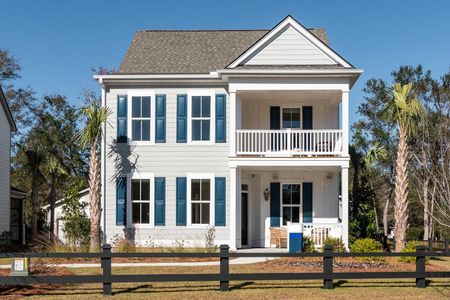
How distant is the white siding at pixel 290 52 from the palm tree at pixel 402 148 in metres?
3.23

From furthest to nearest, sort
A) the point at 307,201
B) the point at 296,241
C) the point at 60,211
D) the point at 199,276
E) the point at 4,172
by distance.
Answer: the point at 60,211 < the point at 4,172 < the point at 307,201 < the point at 296,241 < the point at 199,276

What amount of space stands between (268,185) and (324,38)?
701 cm

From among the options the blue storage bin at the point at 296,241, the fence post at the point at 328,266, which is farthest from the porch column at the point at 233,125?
the fence post at the point at 328,266

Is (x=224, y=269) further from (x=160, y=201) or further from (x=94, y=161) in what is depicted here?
(x=160, y=201)

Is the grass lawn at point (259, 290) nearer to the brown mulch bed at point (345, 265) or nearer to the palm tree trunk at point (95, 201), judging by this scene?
the brown mulch bed at point (345, 265)

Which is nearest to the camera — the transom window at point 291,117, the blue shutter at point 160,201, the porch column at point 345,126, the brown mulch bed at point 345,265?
the brown mulch bed at point 345,265

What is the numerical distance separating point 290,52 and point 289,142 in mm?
3352

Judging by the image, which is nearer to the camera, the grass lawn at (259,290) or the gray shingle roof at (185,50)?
the grass lawn at (259,290)

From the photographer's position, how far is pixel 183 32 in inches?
1033

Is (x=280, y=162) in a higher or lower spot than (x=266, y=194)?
higher

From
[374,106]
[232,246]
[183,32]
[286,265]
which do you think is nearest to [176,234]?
[232,246]

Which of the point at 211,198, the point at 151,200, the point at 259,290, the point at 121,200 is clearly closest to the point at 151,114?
the point at 151,200

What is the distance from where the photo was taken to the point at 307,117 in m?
22.9

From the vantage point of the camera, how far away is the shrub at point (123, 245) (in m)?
19.5
